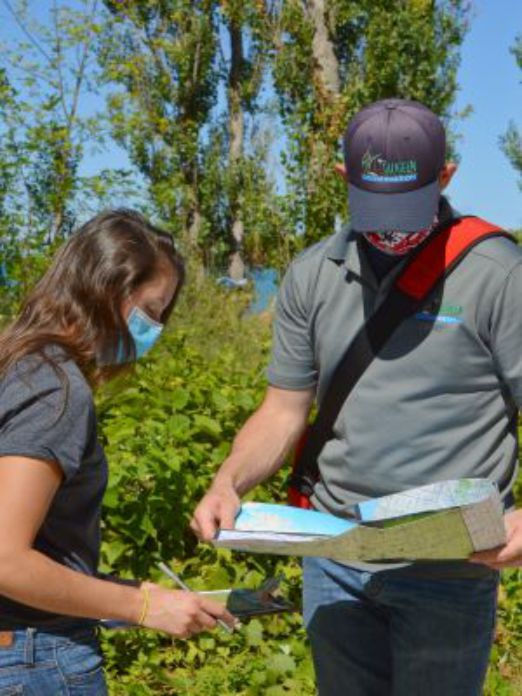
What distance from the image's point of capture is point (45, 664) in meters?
1.84

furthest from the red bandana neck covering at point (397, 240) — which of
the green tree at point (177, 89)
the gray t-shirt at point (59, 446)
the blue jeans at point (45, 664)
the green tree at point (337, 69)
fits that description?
the green tree at point (177, 89)

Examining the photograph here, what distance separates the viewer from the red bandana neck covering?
7.34 ft

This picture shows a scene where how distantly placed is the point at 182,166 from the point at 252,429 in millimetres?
19877

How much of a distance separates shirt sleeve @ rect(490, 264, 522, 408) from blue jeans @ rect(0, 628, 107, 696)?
1.01m

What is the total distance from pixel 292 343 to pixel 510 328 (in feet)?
1.86

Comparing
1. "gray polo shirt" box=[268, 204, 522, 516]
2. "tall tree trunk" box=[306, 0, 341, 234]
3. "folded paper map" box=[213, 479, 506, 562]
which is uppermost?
Answer: "tall tree trunk" box=[306, 0, 341, 234]

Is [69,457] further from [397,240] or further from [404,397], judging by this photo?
[397,240]

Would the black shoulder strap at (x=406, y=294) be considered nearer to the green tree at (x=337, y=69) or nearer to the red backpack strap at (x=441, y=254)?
the red backpack strap at (x=441, y=254)

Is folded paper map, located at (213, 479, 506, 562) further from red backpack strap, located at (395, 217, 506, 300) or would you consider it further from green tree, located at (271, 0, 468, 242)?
green tree, located at (271, 0, 468, 242)

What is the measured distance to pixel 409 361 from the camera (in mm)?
2211

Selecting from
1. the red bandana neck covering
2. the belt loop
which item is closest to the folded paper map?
the belt loop

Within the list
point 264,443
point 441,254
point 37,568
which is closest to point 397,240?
point 441,254

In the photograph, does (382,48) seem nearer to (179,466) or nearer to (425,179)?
(179,466)

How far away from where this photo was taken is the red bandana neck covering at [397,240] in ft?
7.34
